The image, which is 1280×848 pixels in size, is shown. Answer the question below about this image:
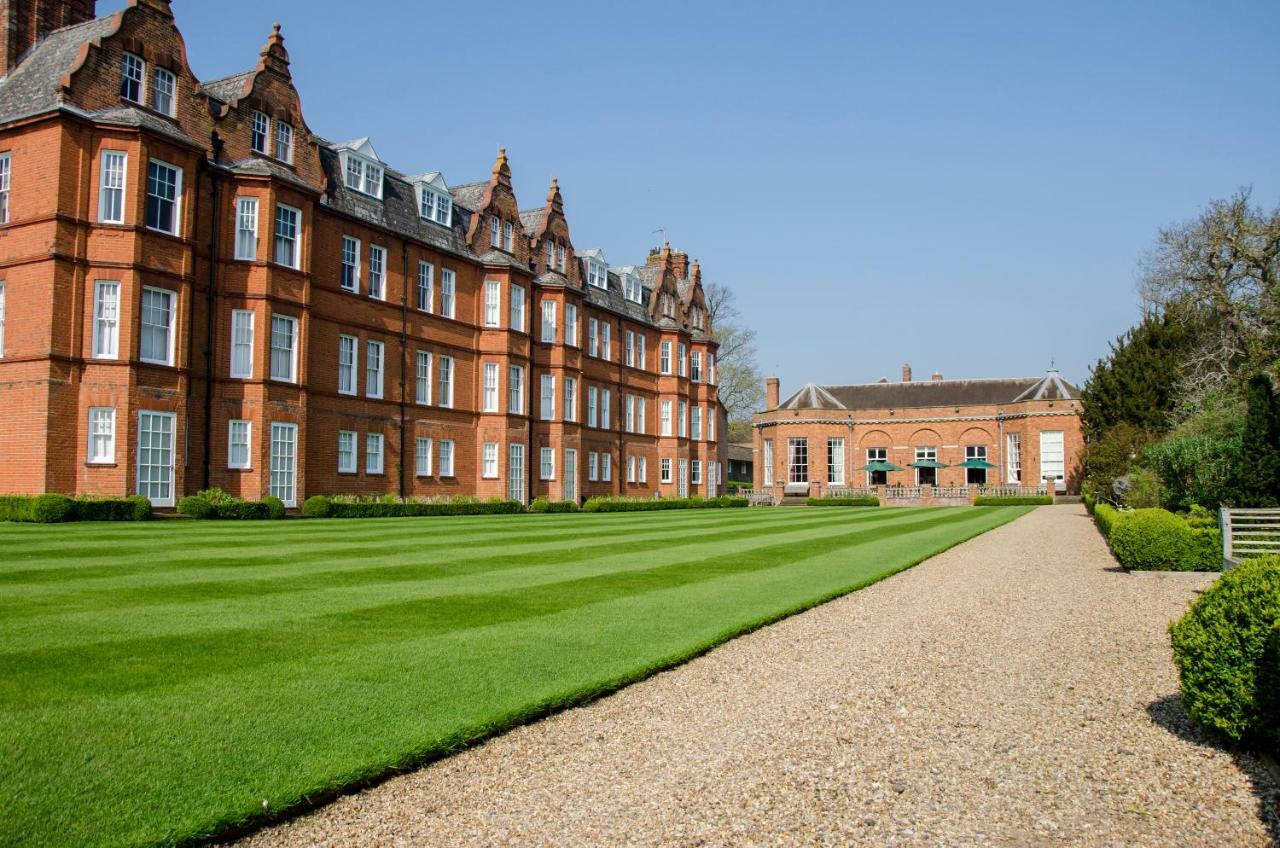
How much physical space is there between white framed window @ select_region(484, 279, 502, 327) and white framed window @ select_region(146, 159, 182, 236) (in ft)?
45.9

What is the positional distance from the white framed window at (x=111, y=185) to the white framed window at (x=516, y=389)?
16239 millimetres

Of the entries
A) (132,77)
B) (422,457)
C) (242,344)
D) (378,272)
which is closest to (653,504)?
(422,457)

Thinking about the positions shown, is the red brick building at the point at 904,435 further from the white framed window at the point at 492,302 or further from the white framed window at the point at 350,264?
the white framed window at the point at 350,264

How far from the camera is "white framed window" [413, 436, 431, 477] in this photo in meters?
33.3

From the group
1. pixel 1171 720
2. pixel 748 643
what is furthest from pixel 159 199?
pixel 1171 720

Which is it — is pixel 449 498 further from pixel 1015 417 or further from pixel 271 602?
pixel 1015 417

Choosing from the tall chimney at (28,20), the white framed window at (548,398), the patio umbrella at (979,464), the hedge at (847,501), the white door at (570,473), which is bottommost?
the hedge at (847,501)

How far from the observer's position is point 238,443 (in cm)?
2602

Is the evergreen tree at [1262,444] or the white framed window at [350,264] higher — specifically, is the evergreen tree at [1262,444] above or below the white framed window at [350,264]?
below

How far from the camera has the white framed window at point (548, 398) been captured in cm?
4031

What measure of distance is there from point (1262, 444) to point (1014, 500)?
34043 millimetres

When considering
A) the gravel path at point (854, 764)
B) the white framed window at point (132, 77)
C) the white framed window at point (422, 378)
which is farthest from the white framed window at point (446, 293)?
the gravel path at point (854, 764)

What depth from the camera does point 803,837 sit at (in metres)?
4.45

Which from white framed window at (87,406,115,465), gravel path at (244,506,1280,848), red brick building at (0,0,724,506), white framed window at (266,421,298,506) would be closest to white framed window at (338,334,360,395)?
red brick building at (0,0,724,506)
